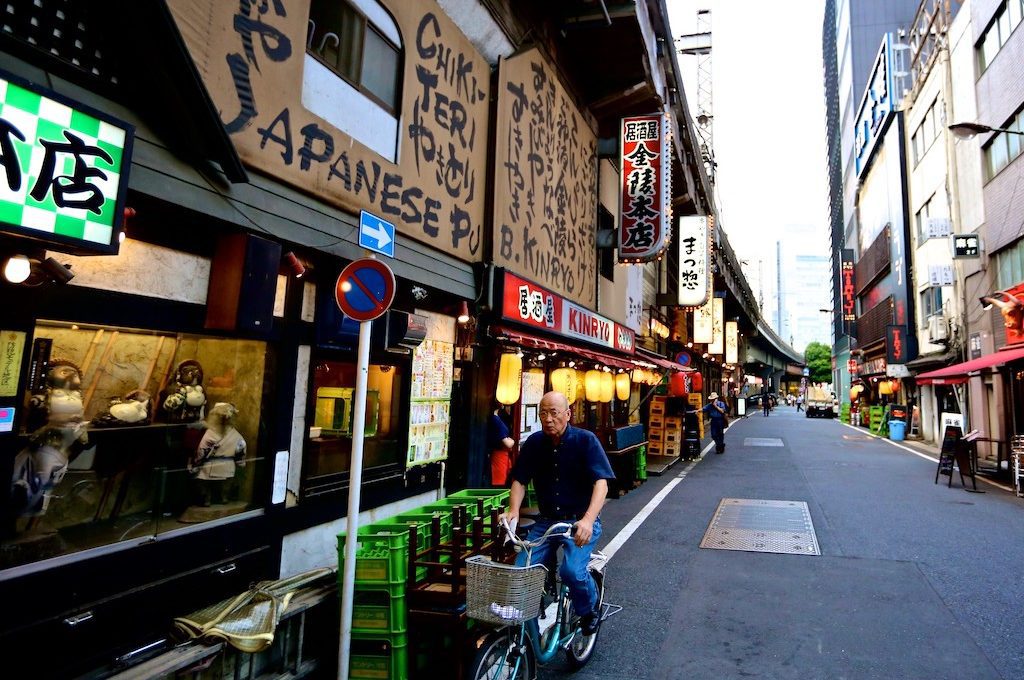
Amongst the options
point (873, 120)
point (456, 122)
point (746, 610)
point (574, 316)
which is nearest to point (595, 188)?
Result: point (574, 316)

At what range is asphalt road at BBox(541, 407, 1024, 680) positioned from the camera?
4824 millimetres

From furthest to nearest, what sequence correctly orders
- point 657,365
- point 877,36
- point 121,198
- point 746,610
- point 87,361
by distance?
point 877,36
point 657,365
point 746,610
point 87,361
point 121,198

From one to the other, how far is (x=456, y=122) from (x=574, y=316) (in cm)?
576

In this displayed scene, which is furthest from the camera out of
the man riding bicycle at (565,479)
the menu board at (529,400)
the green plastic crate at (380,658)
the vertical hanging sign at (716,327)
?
the vertical hanging sign at (716,327)

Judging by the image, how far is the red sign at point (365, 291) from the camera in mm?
4555

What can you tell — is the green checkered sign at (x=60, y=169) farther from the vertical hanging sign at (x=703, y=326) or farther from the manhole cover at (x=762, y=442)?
the vertical hanging sign at (x=703, y=326)

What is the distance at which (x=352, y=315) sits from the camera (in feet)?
14.9

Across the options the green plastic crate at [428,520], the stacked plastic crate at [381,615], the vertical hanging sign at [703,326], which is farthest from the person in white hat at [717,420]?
the stacked plastic crate at [381,615]

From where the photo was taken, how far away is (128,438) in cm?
474

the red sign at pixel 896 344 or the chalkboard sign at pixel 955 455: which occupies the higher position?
the red sign at pixel 896 344

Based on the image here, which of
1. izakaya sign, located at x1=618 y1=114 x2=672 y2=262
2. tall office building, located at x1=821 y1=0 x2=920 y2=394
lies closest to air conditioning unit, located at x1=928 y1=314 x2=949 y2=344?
izakaya sign, located at x1=618 y1=114 x2=672 y2=262

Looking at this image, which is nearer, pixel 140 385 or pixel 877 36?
pixel 140 385

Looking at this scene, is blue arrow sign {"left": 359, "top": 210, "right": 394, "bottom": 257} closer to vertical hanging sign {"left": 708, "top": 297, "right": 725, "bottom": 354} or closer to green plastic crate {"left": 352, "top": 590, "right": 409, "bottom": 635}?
green plastic crate {"left": 352, "top": 590, "right": 409, "bottom": 635}

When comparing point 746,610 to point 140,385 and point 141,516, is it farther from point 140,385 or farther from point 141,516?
point 140,385
